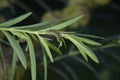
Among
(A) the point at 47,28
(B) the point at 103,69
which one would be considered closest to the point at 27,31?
(A) the point at 47,28

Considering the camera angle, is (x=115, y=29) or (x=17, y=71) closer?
(x=17, y=71)

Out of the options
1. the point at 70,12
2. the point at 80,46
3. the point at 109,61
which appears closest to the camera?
the point at 80,46

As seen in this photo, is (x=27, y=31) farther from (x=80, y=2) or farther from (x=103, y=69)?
(x=103, y=69)

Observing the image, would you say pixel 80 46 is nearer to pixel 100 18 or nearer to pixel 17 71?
pixel 17 71

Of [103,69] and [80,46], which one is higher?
[80,46]

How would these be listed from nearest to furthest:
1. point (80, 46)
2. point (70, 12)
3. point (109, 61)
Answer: point (80, 46) → point (70, 12) → point (109, 61)

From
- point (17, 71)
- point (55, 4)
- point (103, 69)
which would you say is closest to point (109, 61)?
point (103, 69)
